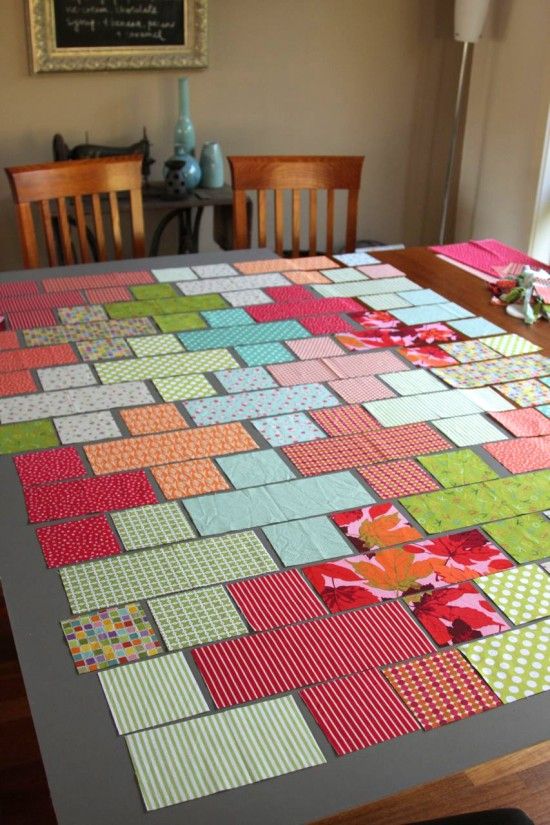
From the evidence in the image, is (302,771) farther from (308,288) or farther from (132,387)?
(308,288)

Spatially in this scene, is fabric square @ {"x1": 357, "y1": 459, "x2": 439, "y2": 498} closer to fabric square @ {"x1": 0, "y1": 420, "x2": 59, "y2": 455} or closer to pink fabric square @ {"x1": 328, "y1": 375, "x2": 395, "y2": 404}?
pink fabric square @ {"x1": 328, "y1": 375, "x2": 395, "y2": 404}

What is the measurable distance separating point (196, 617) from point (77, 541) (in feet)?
0.78

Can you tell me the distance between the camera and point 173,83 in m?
3.95

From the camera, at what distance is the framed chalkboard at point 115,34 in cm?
366

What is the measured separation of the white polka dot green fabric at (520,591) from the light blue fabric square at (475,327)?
0.87 meters

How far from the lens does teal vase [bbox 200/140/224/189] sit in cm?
382

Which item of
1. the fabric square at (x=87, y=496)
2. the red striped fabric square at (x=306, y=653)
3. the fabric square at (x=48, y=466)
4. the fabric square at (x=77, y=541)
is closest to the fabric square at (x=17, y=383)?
the fabric square at (x=48, y=466)

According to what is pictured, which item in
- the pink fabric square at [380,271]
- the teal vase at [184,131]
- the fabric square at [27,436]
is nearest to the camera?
the fabric square at [27,436]

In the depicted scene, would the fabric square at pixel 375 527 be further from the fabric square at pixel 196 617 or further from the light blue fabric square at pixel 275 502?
the fabric square at pixel 196 617

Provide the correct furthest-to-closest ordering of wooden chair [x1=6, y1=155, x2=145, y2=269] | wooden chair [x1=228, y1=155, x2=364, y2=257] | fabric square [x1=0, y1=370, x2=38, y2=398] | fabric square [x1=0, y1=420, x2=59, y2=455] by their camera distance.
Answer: wooden chair [x1=228, y1=155, x2=364, y2=257] → wooden chair [x1=6, y1=155, x2=145, y2=269] → fabric square [x1=0, y1=370, x2=38, y2=398] → fabric square [x1=0, y1=420, x2=59, y2=455]

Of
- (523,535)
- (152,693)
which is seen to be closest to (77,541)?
(152,693)

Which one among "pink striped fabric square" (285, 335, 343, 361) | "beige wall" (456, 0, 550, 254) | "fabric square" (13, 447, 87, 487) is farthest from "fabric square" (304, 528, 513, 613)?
"beige wall" (456, 0, 550, 254)

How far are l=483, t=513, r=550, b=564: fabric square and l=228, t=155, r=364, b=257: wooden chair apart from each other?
4.96 feet

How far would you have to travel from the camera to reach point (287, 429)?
5.21ft
